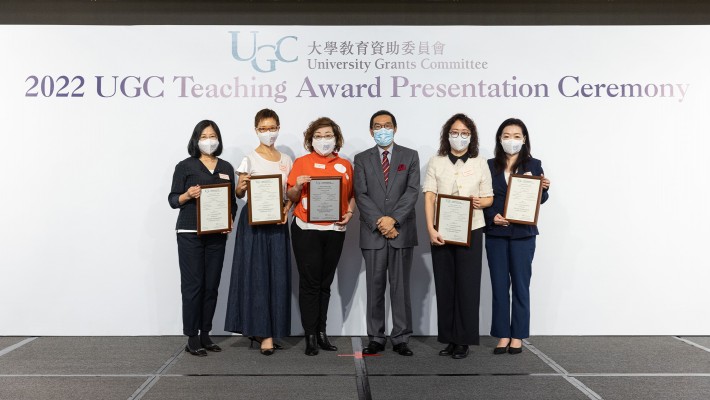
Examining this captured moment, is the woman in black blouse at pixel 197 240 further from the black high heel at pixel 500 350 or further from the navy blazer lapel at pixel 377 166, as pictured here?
the black high heel at pixel 500 350

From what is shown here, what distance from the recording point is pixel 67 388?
343 cm

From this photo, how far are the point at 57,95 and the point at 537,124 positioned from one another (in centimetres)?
349

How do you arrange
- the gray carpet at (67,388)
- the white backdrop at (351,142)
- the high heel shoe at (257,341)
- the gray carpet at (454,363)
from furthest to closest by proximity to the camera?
the white backdrop at (351,142), the high heel shoe at (257,341), the gray carpet at (454,363), the gray carpet at (67,388)

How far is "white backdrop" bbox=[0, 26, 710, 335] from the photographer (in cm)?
488

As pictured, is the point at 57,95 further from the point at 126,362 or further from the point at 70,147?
the point at 126,362

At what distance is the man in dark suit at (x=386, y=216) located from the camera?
4191 millimetres

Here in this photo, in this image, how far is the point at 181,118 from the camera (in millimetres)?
4934

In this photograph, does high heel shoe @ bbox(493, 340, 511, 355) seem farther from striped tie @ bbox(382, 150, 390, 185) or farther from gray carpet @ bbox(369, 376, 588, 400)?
striped tie @ bbox(382, 150, 390, 185)

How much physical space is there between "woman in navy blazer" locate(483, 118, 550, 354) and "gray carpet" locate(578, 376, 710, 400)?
701 millimetres

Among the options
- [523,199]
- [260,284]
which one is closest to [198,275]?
[260,284]

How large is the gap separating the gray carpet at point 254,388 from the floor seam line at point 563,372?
3.75ft

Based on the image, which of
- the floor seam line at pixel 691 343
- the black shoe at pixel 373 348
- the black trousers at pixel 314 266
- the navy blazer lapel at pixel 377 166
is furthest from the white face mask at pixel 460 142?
the floor seam line at pixel 691 343

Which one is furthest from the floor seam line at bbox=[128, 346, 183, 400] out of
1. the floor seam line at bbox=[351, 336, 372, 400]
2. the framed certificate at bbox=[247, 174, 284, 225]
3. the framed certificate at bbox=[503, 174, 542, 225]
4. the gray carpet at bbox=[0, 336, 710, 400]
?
the framed certificate at bbox=[503, 174, 542, 225]

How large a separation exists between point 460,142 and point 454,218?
18.5 inches
